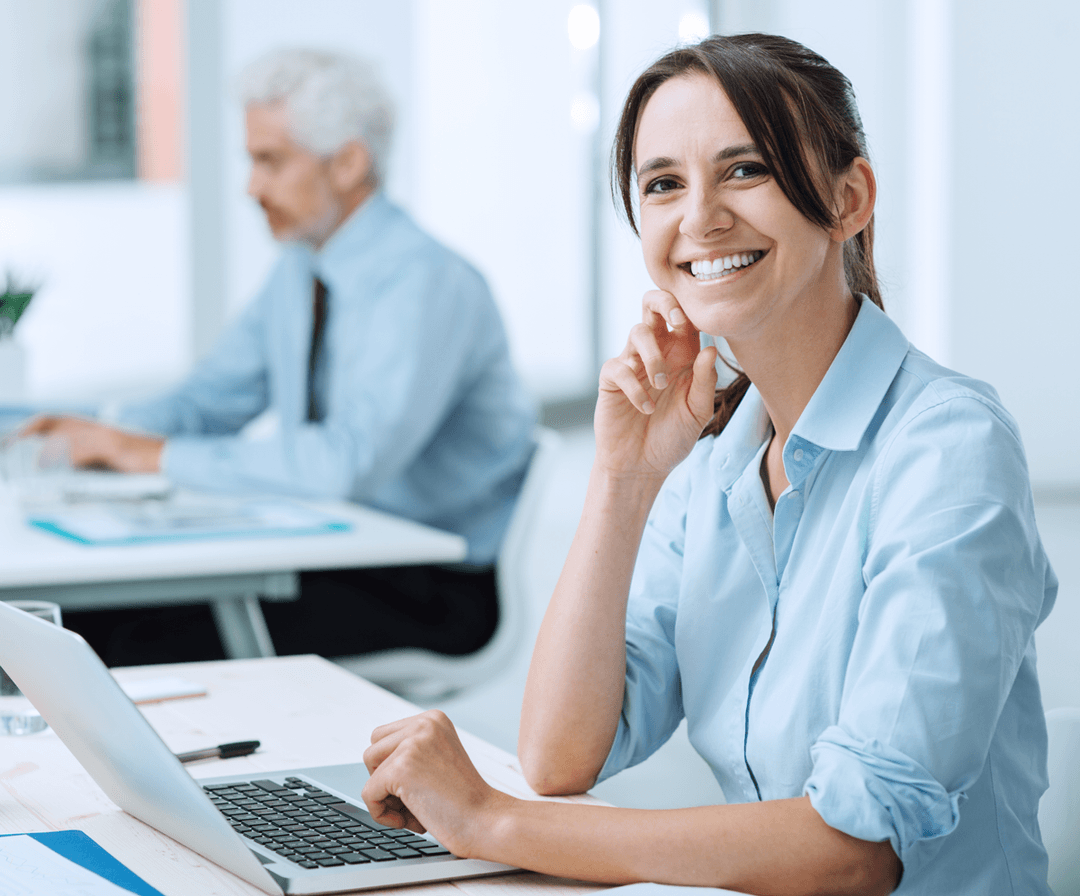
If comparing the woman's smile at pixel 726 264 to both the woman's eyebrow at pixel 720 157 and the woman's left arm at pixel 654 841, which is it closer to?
the woman's eyebrow at pixel 720 157

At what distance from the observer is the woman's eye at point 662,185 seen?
1.09 meters

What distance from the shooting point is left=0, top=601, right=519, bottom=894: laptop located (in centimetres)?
77

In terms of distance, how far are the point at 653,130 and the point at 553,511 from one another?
3.26 m

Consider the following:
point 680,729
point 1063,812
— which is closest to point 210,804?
point 1063,812

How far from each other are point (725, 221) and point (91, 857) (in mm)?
674

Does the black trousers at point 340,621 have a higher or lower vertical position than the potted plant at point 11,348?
lower

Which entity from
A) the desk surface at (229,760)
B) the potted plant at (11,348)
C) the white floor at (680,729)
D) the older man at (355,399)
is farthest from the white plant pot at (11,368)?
the desk surface at (229,760)

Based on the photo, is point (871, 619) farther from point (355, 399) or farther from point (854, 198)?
point (355, 399)

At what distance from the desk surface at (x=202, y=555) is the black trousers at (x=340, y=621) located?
1.01 feet

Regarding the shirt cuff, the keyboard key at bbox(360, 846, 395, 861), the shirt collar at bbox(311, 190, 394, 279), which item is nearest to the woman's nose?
the shirt cuff

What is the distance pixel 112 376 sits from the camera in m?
4.19

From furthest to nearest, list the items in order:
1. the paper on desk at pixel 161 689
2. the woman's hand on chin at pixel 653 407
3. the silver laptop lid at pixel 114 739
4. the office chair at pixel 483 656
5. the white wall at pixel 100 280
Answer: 1. the white wall at pixel 100 280
2. the office chair at pixel 483 656
3. the paper on desk at pixel 161 689
4. the woman's hand on chin at pixel 653 407
5. the silver laptop lid at pixel 114 739

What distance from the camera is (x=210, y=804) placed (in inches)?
29.9

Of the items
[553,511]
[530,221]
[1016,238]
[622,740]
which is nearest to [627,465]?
[622,740]
